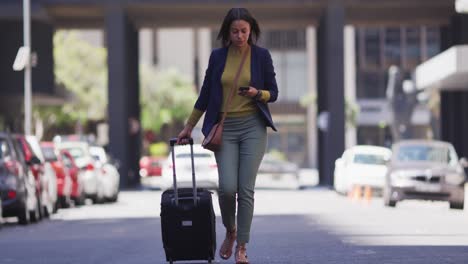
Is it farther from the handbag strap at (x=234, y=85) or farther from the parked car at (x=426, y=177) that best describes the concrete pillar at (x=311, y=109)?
the handbag strap at (x=234, y=85)

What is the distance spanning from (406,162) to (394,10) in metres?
20.7

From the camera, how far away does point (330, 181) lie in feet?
158

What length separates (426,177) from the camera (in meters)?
27.2

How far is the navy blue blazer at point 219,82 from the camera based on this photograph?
10828 mm

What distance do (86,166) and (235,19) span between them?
74.7ft

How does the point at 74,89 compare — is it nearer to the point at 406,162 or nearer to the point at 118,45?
the point at 118,45

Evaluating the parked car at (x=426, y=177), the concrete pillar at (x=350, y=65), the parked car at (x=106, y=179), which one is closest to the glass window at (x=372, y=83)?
the concrete pillar at (x=350, y=65)

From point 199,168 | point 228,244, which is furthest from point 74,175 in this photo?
point 228,244

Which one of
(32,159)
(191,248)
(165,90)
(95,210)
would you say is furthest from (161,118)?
(191,248)

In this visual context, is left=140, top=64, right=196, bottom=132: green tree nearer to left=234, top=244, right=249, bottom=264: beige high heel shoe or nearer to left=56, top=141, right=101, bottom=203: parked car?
left=56, top=141, right=101, bottom=203: parked car

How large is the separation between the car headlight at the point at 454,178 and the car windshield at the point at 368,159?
11.3 meters

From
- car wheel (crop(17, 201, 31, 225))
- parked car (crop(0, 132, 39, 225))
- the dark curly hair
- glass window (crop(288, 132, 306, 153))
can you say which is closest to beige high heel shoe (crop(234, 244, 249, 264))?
the dark curly hair

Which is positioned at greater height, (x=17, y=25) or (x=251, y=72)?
(x=17, y=25)

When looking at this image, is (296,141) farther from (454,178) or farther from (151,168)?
(454,178)
